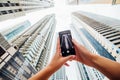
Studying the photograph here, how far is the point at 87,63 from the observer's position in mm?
3719

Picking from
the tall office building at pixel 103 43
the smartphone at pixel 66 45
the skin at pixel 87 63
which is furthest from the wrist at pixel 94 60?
the tall office building at pixel 103 43

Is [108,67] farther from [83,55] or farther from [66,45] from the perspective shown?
[66,45]

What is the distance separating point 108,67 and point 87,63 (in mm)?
901

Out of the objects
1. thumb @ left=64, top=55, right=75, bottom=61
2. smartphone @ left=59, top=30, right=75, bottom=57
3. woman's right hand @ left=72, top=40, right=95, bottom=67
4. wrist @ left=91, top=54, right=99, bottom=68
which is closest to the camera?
wrist @ left=91, top=54, right=99, bottom=68

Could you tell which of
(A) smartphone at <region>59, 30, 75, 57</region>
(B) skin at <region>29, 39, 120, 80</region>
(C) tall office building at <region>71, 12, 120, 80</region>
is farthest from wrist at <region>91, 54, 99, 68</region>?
(C) tall office building at <region>71, 12, 120, 80</region>

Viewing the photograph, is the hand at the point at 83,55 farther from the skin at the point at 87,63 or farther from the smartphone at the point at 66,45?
the smartphone at the point at 66,45

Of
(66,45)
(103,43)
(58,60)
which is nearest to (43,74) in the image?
(58,60)

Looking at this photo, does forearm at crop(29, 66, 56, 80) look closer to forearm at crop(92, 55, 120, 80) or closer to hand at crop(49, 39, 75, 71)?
hand at crop(49, 39, 75, 71)

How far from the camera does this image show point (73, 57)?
14.4 feet

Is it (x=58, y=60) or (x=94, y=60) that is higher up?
(x=94, y=60)

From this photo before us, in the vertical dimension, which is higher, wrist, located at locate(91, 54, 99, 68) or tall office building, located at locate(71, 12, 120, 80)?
wrist, located at locate(91, 54, 99, 68)

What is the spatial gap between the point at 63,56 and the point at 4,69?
3357cm

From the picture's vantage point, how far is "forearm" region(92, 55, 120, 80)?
8.70ft

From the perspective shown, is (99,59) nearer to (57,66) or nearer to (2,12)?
(57,66)
